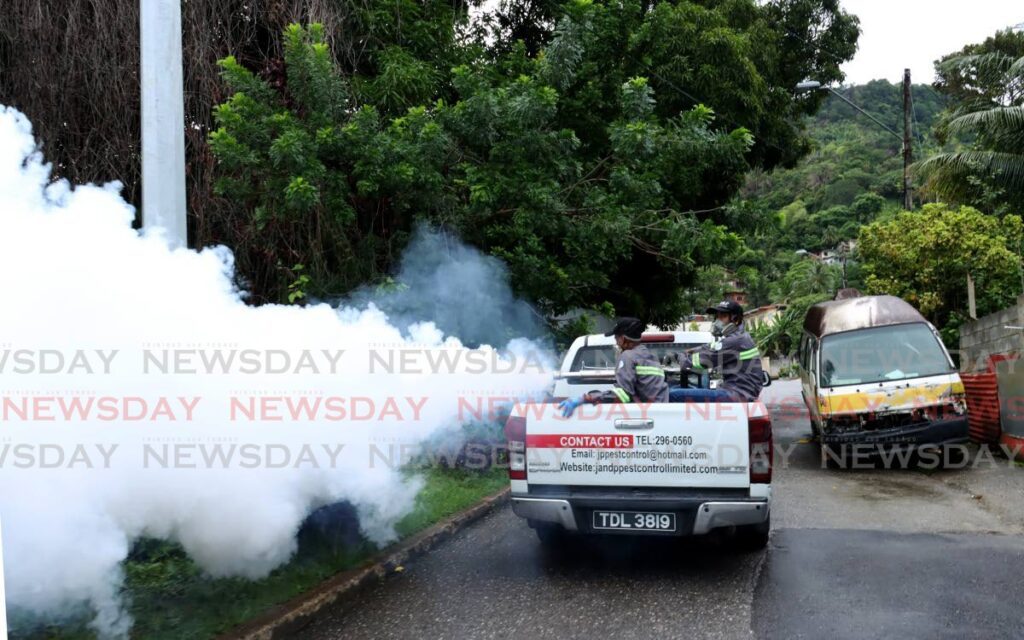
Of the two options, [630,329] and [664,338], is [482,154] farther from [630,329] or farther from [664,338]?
[630,329]

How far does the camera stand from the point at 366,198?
381 inches

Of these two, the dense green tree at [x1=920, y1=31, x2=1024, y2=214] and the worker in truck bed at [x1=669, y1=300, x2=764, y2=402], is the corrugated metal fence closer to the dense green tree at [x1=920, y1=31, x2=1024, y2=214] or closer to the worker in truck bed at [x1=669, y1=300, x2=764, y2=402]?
the worker in truck bed at [x1=669, y1=300, x2=764, y2=402]

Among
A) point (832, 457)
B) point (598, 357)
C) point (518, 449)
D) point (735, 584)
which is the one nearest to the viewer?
point (735, 584)

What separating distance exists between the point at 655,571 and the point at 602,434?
1158 millimetres

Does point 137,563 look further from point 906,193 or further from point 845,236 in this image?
point 845,236

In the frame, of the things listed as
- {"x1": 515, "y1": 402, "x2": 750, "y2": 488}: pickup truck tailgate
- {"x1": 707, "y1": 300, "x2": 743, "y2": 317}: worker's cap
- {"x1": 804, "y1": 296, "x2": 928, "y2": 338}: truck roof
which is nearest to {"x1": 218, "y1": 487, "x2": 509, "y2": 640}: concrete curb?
{"x1": 515, "y1": 402, "x2": 750, "y2": 488}: pickup truck tailgate

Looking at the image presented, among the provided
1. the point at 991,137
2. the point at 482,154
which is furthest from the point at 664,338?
the point at 991,137

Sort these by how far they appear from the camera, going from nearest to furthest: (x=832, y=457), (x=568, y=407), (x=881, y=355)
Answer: (x=568, y=407)
(x=881, y=355)
(x=832, y=457)

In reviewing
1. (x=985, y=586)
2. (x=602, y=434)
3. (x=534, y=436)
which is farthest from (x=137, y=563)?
(x=985, y=586)

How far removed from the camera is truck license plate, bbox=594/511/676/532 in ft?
17.8

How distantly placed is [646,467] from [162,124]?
4.27m

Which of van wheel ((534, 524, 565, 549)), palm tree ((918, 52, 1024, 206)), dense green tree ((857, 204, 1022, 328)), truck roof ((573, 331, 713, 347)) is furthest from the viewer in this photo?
dense green tree ((857, 204, 1022, 328))

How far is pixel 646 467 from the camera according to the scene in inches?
216

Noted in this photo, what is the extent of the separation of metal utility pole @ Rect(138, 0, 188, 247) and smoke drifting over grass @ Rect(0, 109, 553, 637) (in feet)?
2.34
